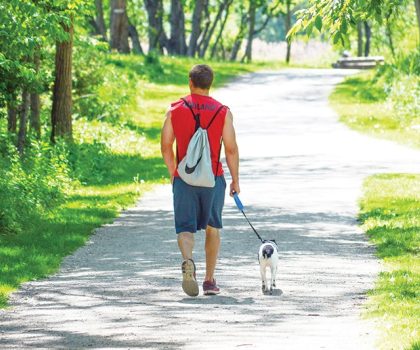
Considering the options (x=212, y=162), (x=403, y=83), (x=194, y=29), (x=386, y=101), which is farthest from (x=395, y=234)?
(x=194, y=29)

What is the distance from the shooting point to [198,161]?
9906mm

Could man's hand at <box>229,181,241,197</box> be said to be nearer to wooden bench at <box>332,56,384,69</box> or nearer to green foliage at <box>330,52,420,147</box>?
green foliage at <box>330,52,420,147</box>

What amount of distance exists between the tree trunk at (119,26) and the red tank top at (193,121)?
3584 cm

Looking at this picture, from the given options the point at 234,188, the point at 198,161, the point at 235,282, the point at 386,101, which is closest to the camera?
the point at 198,161

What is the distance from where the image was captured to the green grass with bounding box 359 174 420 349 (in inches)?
336

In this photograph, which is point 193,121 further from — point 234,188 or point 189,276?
point 189,276

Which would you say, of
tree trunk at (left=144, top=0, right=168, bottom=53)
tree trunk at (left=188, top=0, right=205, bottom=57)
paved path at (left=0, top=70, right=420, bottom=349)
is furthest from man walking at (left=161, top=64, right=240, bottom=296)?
tree trunk at (left=188, top=0, right=205, bottom=57)

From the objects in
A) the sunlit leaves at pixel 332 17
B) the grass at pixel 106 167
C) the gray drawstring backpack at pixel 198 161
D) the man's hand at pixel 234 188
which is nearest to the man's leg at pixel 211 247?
the man's hand at pixel 234 188

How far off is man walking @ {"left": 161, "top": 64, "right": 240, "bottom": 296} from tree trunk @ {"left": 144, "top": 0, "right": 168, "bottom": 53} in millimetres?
47756

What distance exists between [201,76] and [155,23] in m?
52.3

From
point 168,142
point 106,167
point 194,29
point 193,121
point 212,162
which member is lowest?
point 106,167

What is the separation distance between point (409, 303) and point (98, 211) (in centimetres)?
738

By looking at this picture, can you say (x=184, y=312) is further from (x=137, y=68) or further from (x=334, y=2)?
(x=137, y=68)

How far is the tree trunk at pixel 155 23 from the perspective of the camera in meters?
61.2
